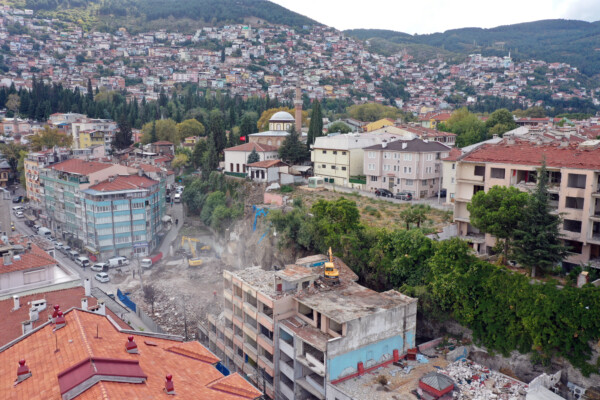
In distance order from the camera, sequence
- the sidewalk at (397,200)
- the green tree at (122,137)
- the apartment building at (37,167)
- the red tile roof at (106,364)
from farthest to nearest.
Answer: the green tree at (122,137), the apartment building at (37,167), the sidewalk at (397,200), the red tile roof at (106,364)

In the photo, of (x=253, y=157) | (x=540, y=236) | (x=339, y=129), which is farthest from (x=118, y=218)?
(x=540, y=236)

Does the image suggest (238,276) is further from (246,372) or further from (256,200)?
(256,200)

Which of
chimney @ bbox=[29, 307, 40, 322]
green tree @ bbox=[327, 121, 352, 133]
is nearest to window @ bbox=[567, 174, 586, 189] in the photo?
chimney @ bbox=[29, 307, 40, 322]

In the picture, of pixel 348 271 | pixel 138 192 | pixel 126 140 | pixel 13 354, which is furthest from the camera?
pixel 126 140

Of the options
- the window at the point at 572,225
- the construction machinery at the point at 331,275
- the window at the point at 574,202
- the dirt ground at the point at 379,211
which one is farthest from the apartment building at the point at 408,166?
the construction machinery at the point at 331,275

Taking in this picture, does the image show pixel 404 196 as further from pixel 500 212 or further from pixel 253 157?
pixel 253 157

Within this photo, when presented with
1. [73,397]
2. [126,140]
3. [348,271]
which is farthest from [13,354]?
[126,140]

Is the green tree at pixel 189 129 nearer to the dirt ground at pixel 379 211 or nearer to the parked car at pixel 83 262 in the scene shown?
the parked car at pixel 83 262
